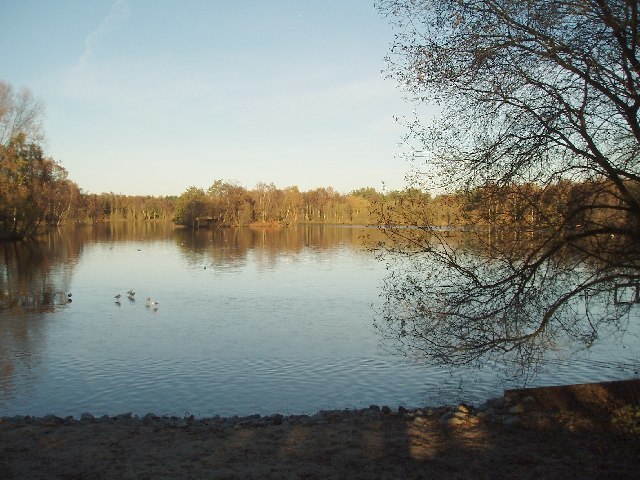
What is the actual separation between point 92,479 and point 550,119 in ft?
23.7

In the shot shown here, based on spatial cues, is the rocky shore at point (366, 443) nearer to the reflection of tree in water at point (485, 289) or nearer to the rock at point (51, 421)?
the rock at point (51, 421)

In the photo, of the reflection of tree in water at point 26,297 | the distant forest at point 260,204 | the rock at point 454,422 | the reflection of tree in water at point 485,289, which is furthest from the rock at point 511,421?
the reflection of tree in water at point 26,297

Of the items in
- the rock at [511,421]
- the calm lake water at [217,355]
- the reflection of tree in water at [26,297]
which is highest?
the rock at [511,421]

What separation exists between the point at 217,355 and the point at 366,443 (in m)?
8.50

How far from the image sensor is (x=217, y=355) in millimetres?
15164

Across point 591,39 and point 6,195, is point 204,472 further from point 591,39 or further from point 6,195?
point 6,195

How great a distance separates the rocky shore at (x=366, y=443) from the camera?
631cm

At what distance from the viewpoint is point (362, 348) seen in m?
15.7

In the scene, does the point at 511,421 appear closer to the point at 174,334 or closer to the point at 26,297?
the point at 174,334

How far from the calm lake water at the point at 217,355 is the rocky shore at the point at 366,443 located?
2195mm

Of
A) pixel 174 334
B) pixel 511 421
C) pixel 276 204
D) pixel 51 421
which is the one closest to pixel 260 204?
pixel 276 204

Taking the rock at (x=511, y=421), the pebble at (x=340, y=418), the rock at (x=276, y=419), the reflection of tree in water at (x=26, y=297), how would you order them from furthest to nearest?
the reflection of tree in water at (x=26, y=297) < the rock at (x=276, y=419) < the pebble at (x=340, y=418) < the rock at (x=511, y=421)

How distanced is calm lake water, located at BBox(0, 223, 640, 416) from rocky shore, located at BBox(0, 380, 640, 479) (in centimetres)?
219

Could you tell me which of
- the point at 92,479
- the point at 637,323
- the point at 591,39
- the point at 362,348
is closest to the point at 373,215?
the point at 591,39
